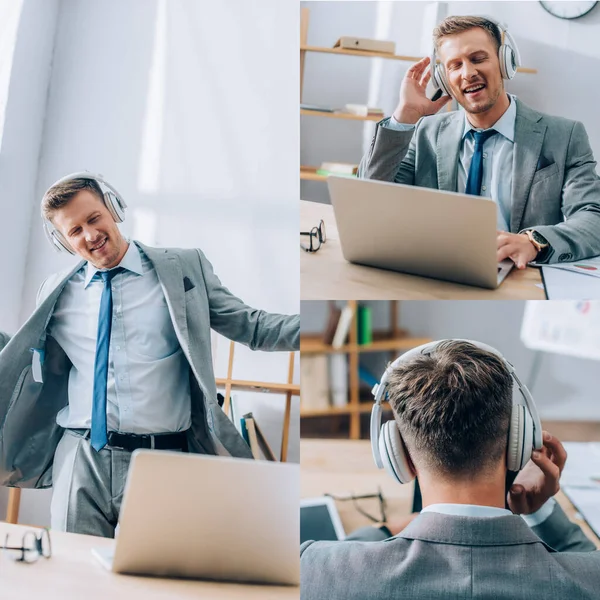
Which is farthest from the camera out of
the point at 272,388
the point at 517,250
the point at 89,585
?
the point at 272,388

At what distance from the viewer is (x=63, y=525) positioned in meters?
1.80

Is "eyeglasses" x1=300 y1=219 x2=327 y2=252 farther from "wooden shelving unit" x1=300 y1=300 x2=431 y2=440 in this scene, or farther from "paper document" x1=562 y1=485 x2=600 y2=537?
"paper document" x1=562 y1=485 x2=600 y2=537

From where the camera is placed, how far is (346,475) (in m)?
1.77

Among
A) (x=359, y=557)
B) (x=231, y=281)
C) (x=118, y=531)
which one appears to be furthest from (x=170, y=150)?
(x=359, y=557)

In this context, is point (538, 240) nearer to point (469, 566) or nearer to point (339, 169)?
point (339, 169)

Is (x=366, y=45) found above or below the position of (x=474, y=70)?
above

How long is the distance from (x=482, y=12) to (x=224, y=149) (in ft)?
2.38

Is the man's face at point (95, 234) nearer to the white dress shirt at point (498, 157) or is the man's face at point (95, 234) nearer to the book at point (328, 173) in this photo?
the book at point (328, 173)

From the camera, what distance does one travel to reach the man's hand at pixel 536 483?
1.57 m

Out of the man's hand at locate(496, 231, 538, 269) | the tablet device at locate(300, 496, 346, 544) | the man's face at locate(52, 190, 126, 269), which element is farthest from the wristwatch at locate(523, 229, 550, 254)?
the man's face at locate(52, 190, 126, 269)

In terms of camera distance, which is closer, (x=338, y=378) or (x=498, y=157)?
(x=498, y=157)

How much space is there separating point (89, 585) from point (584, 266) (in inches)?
54.6

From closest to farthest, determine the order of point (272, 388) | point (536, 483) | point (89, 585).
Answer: point (536, 483)
point (89, 585)
point (272, 388)

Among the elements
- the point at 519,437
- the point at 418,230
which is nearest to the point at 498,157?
the point at 418,230
